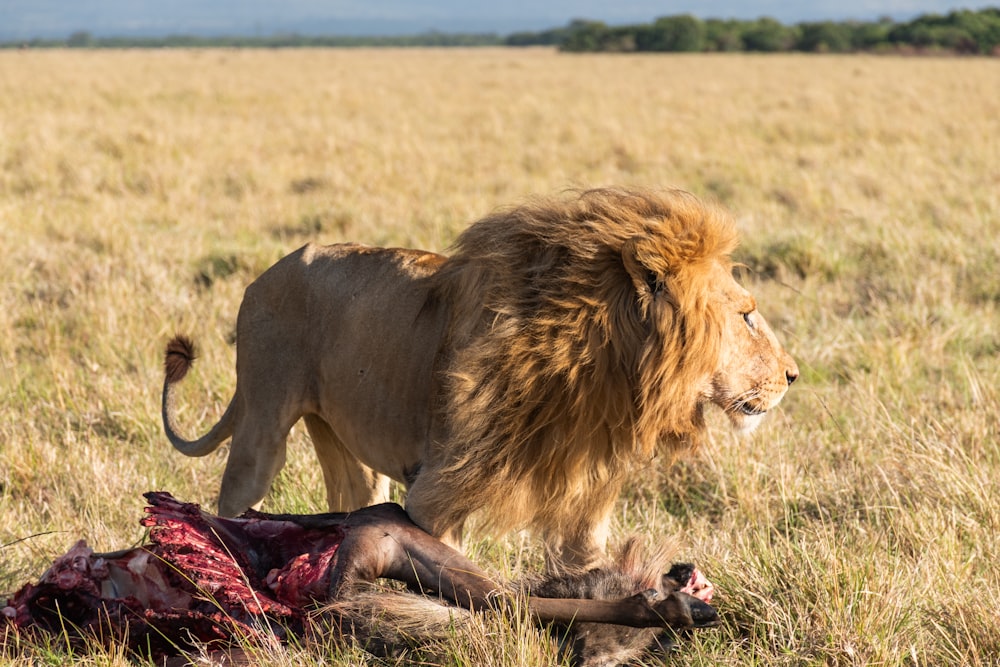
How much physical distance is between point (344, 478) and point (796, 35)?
68449 millimetres

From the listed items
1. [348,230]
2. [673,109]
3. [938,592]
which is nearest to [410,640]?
[938,592]

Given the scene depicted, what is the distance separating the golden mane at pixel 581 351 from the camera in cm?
Answer: 273

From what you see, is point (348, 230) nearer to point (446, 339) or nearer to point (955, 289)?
point (955, 289)

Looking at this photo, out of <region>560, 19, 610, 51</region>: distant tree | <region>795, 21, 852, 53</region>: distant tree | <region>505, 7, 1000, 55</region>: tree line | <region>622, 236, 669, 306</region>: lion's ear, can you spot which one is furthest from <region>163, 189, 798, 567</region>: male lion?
<region>560, 19, 610, 51</region>: distant tree

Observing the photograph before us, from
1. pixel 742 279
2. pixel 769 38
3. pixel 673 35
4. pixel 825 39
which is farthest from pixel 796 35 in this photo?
pixel 742 279

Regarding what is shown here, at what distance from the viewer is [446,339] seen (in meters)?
3.00

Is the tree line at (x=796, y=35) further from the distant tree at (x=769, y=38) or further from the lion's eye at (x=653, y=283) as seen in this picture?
the lion's eye at (x=653, y=283)

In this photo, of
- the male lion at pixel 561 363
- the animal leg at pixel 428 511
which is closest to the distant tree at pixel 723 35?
the male lion at pixel 561 363

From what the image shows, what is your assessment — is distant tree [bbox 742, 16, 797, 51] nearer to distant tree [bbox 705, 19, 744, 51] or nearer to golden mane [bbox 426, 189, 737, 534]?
distant tree [bbox 705, 19, 744, 51]

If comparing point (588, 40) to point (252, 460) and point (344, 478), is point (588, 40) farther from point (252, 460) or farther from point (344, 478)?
point (252, 460)

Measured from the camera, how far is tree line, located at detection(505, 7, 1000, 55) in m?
59.4

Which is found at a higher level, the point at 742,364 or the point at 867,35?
the point at 742,364

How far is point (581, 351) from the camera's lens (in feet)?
9.00

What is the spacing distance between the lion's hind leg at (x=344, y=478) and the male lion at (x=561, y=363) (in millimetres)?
573
